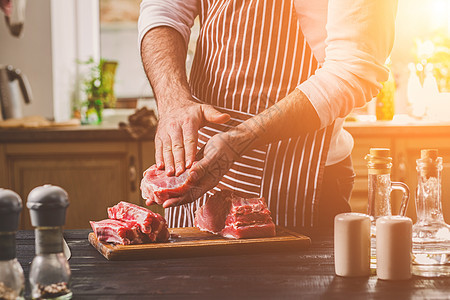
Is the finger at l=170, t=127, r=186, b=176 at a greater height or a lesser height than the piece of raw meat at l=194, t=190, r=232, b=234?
greater

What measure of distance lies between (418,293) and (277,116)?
579 mm

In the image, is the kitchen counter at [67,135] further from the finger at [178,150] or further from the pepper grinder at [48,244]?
the pepper grinder at [48,244]

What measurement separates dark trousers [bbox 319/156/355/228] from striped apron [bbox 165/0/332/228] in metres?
0.04

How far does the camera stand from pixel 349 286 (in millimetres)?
966

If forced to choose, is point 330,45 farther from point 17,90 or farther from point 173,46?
point 17,90

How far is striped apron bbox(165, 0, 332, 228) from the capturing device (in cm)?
160

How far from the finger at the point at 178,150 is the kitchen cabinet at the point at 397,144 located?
1.54m

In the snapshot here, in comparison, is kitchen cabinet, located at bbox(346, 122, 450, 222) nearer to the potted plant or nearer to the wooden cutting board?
the potted plant

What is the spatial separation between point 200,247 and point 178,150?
0.82 ft

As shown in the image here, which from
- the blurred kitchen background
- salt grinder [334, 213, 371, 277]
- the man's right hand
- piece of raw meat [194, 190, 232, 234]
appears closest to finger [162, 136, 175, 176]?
the man's right hand

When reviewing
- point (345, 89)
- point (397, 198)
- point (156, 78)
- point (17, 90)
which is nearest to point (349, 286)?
point (345, 89)

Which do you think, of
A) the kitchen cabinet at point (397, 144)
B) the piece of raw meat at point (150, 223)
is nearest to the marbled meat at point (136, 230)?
the piece of raw meat at point (150, 223)

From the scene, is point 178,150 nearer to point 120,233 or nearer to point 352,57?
point 120,233

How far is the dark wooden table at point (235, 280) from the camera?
0.92 meters
